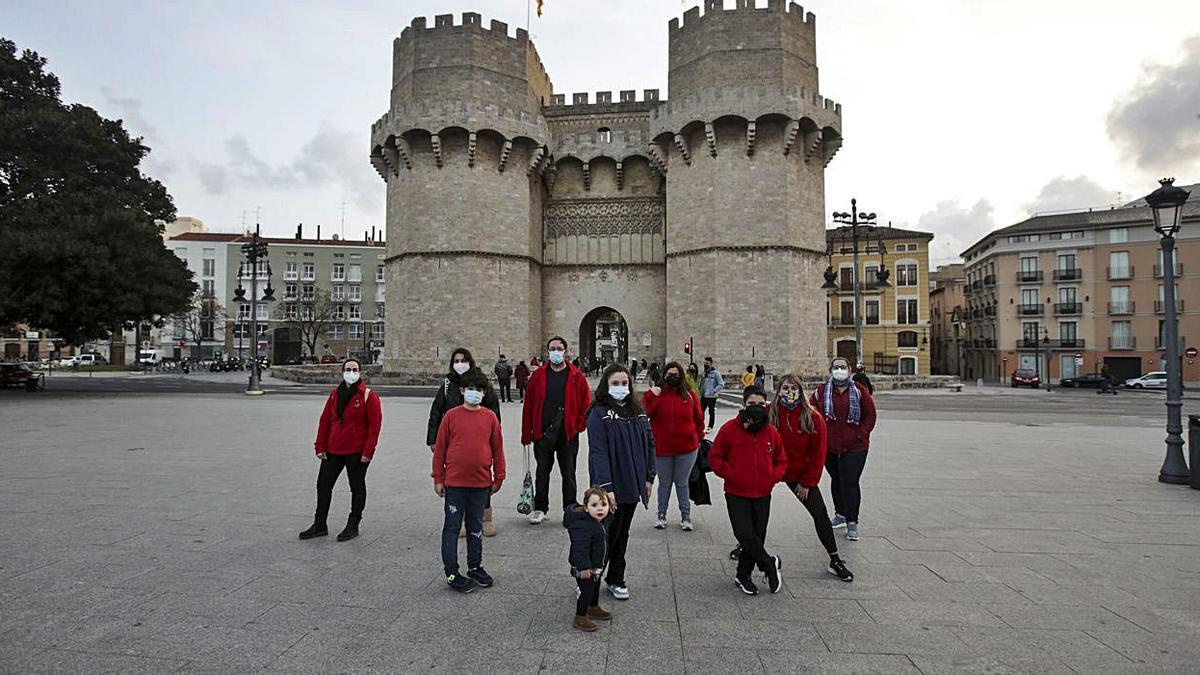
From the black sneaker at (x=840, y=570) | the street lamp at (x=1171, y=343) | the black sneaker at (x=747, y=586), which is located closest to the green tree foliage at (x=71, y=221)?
the black sneaker at (x=747, y=586)

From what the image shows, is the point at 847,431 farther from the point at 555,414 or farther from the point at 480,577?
the point at 480,577

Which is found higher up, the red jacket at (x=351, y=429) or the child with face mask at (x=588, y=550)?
the red jacket at (x=351, y=429)

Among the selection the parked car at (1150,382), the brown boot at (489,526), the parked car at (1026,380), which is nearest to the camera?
the brown boot at (489,526)

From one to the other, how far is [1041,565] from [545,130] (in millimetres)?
28819

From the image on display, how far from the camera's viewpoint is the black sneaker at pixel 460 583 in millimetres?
4328

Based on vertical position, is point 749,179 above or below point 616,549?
above

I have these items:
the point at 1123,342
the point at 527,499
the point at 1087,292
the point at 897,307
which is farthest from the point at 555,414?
the point at 1123,342

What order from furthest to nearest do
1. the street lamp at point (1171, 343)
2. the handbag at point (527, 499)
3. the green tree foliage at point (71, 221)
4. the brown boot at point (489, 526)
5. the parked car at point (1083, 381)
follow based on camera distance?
1. the parked car at point (1083, 381)
2. the green tree foliage at point (71, 221)
3. the street lamp at point (1171, 343)
4. the handbag at point (527, 499)
5. the brown boot at point (489, 526)

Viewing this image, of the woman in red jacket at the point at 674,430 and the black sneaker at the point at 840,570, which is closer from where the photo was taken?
the black sneaker at the point at 840,570

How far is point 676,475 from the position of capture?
235 inches

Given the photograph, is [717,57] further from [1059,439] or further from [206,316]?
[206,316]

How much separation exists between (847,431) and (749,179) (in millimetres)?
24383

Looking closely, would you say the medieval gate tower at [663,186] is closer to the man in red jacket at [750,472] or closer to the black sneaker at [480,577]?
the man in red jacket at [750,472]

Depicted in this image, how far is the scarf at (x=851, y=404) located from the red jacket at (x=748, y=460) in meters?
1.13
